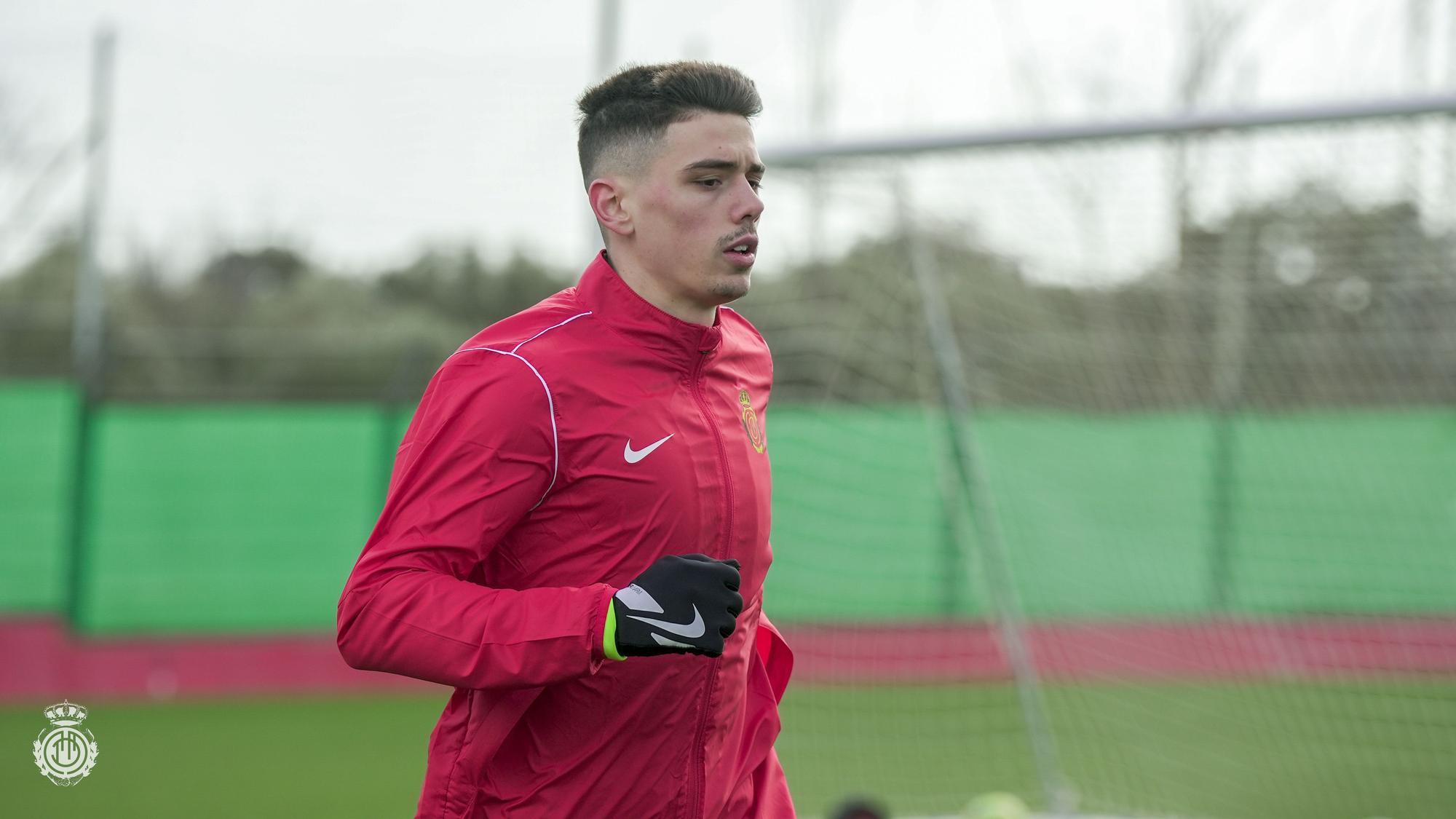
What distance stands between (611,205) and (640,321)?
9.7 inches

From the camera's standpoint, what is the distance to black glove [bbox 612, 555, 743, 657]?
1882mm

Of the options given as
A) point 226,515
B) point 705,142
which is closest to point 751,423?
point 705,142

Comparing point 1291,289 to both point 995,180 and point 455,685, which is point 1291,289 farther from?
point 455,685

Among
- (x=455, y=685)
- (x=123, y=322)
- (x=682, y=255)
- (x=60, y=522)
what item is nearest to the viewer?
(x=455, y=685)

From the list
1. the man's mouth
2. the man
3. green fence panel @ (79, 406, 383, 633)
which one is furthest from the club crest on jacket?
green fence panel @ (79, 406, 383, 633)

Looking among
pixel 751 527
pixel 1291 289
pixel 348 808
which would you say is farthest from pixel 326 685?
pixel 751 527

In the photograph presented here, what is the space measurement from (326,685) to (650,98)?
24.4 ft

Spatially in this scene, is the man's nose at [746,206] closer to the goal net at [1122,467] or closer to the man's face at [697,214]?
the man's face at [697,214]

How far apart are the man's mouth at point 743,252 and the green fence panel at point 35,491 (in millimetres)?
7688

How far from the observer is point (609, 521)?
2113 mm

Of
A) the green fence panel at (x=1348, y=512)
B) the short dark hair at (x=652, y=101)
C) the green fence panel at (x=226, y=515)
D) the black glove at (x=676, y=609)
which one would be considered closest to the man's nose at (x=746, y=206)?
the short dark hair at (x=652, y=101)

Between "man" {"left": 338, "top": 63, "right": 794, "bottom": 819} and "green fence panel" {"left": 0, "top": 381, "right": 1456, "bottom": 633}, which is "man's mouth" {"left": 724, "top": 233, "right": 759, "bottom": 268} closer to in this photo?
"man" {"left": 338, "top": 63, "right": 794, "bottom": 819}

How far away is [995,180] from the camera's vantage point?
214 inches

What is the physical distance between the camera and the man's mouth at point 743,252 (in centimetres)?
227
